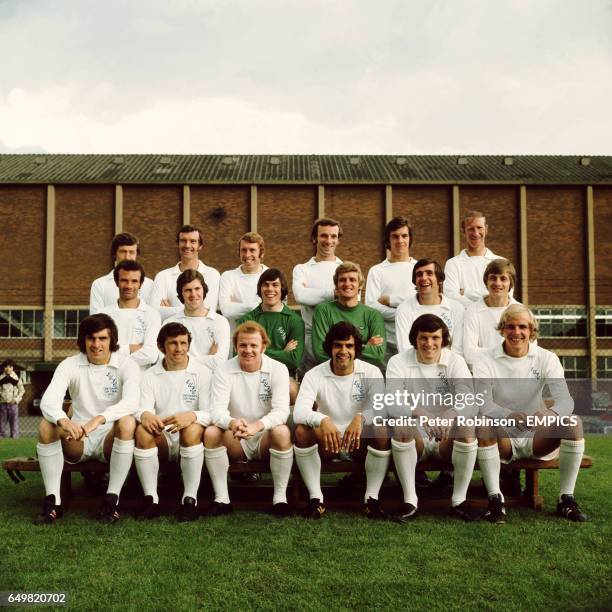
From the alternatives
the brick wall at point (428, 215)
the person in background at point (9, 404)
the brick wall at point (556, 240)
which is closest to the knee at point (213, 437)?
the person in background at point (9, 404)

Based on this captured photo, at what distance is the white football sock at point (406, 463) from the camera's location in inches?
202

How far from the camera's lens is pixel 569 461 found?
17.0 ft

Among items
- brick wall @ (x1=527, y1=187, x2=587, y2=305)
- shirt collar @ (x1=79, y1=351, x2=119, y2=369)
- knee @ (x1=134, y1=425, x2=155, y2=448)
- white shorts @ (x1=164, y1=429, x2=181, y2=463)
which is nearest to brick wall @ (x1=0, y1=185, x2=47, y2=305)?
brick wall @ (x1=527, y1=187, x2=587, y2=305)

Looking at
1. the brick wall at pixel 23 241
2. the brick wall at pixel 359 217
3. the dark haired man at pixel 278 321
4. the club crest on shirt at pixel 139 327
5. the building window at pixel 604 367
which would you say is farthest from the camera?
the brick wall at pixel 359 217

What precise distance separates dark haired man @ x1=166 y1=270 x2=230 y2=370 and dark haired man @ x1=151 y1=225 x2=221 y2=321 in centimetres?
38

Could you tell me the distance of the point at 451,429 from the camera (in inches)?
203

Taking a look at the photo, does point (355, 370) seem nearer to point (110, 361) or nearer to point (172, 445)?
point (172, 445)

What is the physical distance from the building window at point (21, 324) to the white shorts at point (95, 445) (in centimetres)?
2516

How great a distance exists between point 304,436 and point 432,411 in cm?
105

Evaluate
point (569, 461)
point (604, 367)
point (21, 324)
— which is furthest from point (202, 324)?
point (604, 367)

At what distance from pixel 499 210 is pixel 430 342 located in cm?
2750

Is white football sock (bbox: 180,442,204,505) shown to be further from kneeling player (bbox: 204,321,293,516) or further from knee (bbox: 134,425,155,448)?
knee (bbox: 134,425,155,448)

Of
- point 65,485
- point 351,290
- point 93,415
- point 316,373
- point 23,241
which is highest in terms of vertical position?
point 23,241

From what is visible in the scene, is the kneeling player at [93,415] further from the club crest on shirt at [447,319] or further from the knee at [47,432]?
the club crest on shirt at [447,319]
